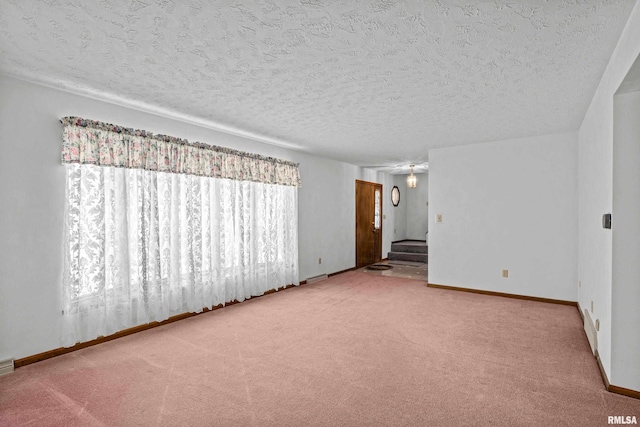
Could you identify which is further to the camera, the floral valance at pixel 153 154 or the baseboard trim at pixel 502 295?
the baseboard trim at pixel 502 295

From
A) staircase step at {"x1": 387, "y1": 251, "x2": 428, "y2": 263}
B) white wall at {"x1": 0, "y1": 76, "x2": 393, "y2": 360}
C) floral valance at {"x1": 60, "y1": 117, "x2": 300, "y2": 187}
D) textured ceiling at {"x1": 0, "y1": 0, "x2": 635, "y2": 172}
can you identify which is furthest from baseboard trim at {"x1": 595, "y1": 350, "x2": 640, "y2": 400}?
staircase step at {"x1": 387, "y1": 251, "x2": 428, "y2": 263}

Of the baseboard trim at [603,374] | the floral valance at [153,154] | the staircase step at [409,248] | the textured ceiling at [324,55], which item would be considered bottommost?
the baseboard trim at [603,374]

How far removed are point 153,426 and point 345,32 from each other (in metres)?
2.66

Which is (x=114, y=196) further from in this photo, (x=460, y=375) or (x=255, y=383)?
(x=460, y=375)

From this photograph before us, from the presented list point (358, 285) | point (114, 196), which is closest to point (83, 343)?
point (114, 196)

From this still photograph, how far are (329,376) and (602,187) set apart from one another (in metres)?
2.69

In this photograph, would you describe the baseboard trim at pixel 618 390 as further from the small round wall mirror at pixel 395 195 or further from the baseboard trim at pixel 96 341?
the small round wall mirror at pixel 395 195

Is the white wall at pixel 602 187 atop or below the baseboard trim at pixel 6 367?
atop

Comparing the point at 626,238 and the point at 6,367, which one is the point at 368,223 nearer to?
the point at 626,238

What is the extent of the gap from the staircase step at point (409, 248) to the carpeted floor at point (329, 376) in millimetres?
4297

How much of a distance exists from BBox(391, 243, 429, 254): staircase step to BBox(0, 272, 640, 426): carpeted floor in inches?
169

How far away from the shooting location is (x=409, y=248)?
8.62 meters

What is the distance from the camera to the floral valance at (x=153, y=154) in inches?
120

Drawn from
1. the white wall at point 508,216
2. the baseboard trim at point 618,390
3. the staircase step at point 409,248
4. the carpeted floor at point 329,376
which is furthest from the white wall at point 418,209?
the baseboard trim at point 618,390
